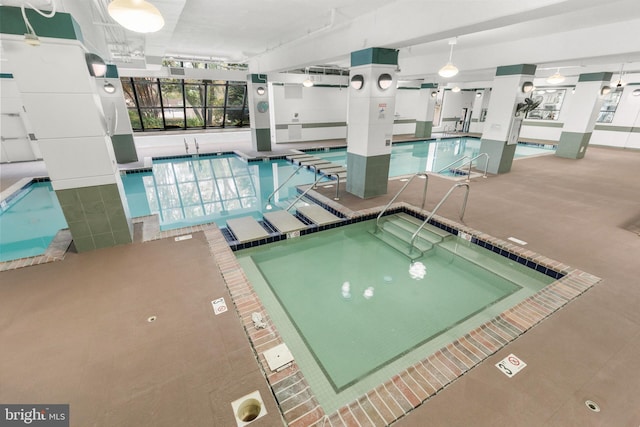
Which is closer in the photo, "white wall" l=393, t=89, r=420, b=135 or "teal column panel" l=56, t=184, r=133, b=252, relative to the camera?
"teal column panel" l=56, t=184, r=133, b=252

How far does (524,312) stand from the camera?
2.86 metres

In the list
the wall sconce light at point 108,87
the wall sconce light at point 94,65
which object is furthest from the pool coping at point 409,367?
the wall sconce light at point 108,87

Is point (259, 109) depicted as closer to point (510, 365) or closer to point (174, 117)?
point (174, 117)

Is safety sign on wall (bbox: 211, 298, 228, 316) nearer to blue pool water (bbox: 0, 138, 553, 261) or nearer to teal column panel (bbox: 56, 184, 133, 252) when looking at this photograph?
teal column panel (bbox: 56, 184, 133, 252)

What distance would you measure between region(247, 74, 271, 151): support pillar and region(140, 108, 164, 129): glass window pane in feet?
17.8

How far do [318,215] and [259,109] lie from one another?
7.59 m

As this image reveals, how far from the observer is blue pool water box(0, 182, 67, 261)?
15.4 ft

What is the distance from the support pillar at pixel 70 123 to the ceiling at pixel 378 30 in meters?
0.33

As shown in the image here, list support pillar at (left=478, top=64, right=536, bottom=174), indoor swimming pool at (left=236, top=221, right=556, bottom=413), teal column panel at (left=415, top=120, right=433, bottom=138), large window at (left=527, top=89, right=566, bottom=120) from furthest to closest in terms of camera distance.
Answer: teal column panel at (left=415, top=120, right=433, bottom=138) < large window at (left=527, top=89, right=566, bottom=120) < support pillar at (left=478, top=64, right=536, bottom=174) < indoor swimming pool at (left=236, top=221, right=556, bottom=413)

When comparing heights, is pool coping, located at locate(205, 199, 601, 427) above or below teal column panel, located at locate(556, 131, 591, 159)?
below

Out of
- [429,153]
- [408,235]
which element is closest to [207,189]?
[408,235]

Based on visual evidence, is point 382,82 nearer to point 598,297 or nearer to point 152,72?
point 598,297

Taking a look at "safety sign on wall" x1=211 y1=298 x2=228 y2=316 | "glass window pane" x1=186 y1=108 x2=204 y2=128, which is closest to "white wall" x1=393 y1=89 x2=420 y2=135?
"glass window pane" x1=186 y1=108 x2=204 y2=128

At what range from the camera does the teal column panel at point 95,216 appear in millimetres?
3621
